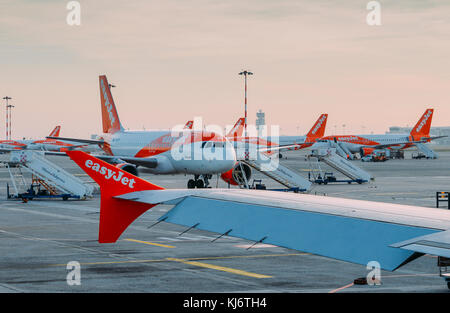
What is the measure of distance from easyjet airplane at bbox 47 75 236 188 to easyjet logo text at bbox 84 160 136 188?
32.7 meters

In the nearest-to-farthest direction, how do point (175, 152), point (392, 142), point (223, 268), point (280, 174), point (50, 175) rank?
point (223, 268) < point (50, 175) < point (175, 152) < point (280, 174) < point (392, 142)

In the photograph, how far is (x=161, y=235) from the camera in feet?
87.5

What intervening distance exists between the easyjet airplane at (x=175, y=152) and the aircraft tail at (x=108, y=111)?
3087 mm

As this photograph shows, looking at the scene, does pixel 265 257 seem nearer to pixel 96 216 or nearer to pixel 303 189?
pixel 96 216

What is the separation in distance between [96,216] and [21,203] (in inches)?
414

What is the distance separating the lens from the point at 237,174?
50062mm

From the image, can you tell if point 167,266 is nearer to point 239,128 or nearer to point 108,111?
point 108,111

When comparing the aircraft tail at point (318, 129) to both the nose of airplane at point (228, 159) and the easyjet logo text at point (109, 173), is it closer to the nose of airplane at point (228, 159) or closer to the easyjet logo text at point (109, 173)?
the nose of airplane at point (228, 159)

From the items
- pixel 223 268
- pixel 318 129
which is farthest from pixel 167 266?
pixel 318 129

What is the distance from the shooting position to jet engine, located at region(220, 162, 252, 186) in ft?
160

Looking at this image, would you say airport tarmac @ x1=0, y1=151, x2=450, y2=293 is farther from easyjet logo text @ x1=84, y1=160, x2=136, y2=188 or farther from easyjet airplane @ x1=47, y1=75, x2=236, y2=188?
easyjet airplane @ x1=47, y1=75, x2=236, y2=188

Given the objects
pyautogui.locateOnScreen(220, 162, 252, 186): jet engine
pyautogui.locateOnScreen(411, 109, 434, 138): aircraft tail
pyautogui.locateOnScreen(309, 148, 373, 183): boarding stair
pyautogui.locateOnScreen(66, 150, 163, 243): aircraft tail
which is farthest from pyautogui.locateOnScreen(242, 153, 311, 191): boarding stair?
pyautogui.locateOnScreen(411, 109, 434, 138): aircraft tail

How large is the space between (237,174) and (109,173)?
37700 mm
